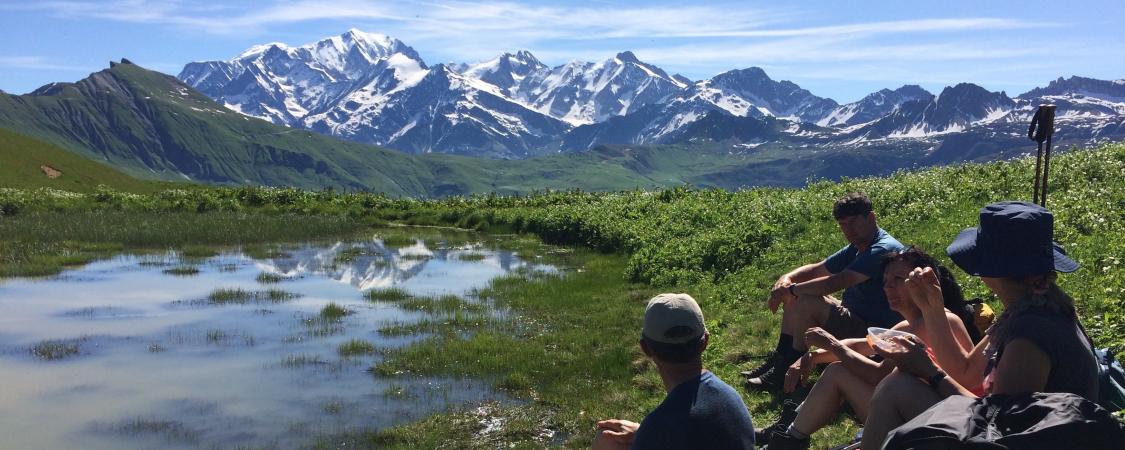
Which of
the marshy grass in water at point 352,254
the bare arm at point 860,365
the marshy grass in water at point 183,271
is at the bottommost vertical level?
the marshy grass in water at point 352,254

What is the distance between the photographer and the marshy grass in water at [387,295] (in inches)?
923

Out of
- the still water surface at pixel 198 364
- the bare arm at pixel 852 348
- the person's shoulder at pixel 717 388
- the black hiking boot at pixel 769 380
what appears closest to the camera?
the person's shoulder at pixel 717 388

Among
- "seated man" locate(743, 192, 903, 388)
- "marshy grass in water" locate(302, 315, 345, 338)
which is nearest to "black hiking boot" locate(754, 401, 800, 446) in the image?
"seated man" locate(743, 192, 903, 388)

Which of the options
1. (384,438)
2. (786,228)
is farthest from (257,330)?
(786,228)

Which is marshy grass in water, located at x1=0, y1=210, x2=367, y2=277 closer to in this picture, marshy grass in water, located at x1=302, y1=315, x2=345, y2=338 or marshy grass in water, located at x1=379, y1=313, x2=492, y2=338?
marshy grass in water, located at x1=302, y1=315, x2=345, y2=338

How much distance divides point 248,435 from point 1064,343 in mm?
10439

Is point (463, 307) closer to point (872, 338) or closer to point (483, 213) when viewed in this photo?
point (872, 338)

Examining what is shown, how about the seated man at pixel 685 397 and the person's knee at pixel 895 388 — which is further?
the person's knee at pixel 895 388

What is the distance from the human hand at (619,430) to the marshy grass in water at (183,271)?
2532cm

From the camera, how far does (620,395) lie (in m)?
12.9

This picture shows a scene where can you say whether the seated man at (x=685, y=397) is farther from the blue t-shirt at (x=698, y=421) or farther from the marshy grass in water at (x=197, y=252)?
the marshy grass in water at (x=197, y=252)

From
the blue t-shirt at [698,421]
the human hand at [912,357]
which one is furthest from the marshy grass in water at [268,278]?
the human hand at [912,357]

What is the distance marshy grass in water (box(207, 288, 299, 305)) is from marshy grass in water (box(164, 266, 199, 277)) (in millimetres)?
4566

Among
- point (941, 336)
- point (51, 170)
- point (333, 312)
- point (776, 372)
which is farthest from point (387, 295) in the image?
point (51, 170)
